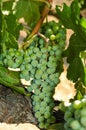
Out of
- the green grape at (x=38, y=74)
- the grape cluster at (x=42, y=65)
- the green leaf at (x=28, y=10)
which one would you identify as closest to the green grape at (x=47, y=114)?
the grape cluster at (x=42, y=65)

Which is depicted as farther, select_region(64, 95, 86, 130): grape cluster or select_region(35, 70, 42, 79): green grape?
select_region(35, 70, 42, 79): green grape

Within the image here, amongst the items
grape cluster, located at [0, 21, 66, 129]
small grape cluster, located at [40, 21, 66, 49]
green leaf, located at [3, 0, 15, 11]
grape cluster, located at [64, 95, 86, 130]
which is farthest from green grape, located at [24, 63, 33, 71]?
green leaf, located at [3, 0, 15, 11]

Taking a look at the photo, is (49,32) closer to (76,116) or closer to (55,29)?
(55,29)

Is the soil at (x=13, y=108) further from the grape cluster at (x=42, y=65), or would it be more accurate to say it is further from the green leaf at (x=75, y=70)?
the green leaf at (x=75, y=70)

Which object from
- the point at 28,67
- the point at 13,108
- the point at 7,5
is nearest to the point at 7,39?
the point at 28,67

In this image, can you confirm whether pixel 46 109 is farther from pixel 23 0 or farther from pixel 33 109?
pixel 23 0

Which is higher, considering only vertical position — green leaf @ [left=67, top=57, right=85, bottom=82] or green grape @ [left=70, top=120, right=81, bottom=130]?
green leaf @ [left=67, top=57, right=85, bottom=82]

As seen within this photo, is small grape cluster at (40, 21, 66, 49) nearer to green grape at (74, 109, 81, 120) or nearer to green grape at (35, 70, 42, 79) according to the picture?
green grape at (35, 70, 42, 79)
